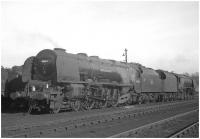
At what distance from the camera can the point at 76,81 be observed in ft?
58.6

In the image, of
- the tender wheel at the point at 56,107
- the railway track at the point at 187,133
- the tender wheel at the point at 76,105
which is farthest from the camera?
the tender wheel at the point at 76,105

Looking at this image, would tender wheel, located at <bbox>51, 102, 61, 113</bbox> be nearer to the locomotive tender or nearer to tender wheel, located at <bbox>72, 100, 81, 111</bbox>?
the locomotive tender

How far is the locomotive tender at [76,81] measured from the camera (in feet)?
53.6

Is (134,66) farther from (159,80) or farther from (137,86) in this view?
(159,80)

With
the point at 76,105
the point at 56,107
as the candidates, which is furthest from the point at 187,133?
the point at 76,105

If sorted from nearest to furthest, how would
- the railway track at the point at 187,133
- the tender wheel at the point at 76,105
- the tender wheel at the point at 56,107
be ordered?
the railway track at the point at 187,133
the tender wheel at the point at 56,107
the tender wheel at the point at 76,105

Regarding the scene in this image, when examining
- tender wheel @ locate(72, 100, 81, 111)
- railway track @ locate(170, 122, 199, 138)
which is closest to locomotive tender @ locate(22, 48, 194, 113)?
tender wheel @ locate(72, 100, 81, 111)

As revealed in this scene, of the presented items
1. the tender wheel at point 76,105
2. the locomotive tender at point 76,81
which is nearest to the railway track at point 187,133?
the locomotive tender at point 76,81

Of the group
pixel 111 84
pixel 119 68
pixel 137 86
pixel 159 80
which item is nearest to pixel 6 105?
pixel 111 84

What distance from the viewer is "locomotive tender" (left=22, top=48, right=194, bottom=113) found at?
16344 mm

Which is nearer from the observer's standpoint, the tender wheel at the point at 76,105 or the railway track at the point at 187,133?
the railway track at the point at 187,133

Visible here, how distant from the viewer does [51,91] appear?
51.9 ft

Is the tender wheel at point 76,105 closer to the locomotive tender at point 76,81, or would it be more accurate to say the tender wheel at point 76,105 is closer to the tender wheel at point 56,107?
the locomotive tender at point 76,81

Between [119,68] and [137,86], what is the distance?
3553mm
